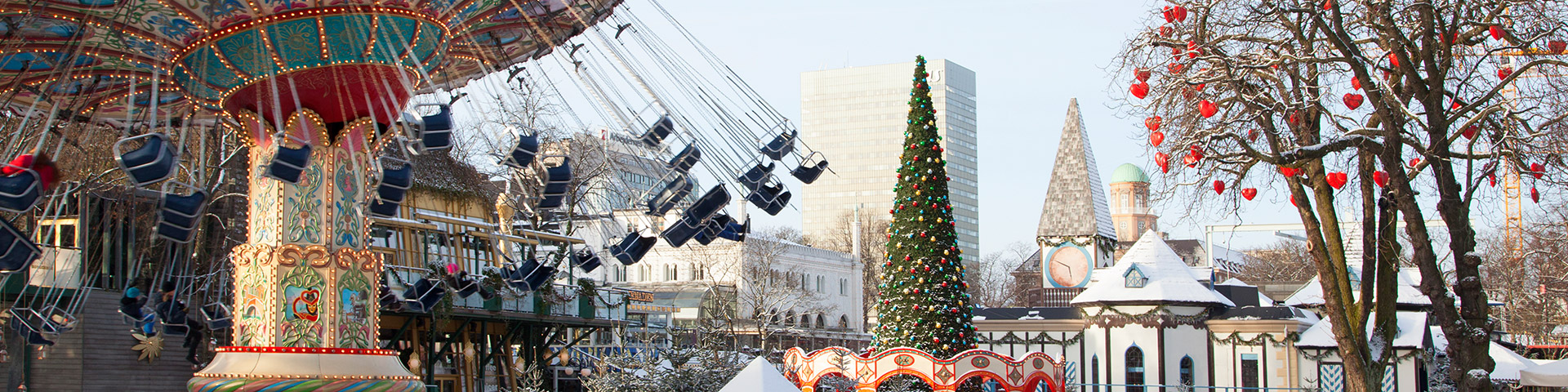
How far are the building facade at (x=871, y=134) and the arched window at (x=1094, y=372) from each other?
11553cm

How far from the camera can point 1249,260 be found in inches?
3292

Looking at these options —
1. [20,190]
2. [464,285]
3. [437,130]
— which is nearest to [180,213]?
[20,190]

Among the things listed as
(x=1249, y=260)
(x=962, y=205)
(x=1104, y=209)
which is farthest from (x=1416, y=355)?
(x=962, y=205)

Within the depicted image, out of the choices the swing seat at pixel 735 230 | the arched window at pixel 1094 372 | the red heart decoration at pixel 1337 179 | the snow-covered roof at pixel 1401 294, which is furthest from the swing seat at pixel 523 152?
the arched window at pixel 1094 372

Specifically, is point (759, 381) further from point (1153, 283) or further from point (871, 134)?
point (871, 134)

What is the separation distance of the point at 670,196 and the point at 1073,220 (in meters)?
35.6

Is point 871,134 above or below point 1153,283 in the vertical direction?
above

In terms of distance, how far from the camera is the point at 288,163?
10.1 metres

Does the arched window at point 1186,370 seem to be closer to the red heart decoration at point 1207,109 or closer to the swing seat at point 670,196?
the red heart decoration at point 1207,109

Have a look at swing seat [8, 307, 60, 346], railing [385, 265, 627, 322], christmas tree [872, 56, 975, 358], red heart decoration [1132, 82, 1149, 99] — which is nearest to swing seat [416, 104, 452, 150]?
swing seat [8, 307, 60, 346]

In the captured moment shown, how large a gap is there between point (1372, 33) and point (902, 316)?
34.3ft

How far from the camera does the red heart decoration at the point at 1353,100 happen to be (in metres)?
14.9

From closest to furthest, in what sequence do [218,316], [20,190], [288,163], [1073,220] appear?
1. [20,190]
2. [288,163]
3. [218,316]
4. [1073,220]

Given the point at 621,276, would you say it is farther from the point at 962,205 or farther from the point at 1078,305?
the point at 962,205
